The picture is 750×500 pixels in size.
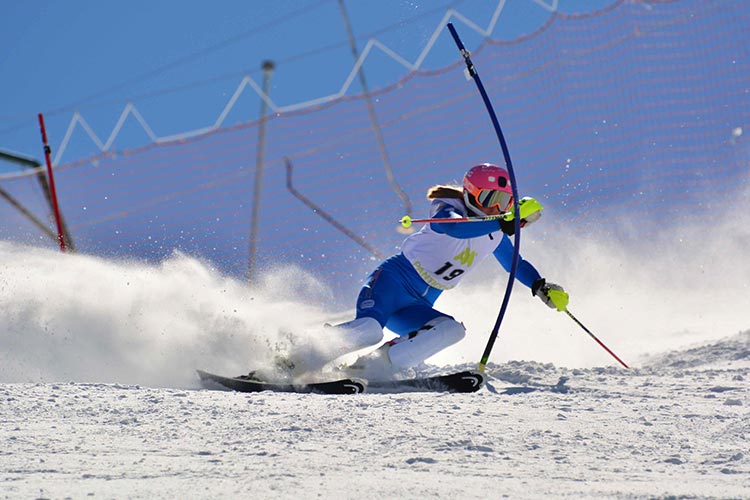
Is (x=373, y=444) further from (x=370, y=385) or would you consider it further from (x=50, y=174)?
(x=50, y=174)

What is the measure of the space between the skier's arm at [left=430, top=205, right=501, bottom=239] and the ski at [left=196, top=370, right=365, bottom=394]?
3.76ft

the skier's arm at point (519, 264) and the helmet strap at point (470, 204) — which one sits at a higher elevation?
the helmet strap at point (470, 204)

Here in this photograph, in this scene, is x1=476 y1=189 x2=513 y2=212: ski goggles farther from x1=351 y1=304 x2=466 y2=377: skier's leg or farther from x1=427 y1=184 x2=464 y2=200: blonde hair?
x1=351 y1=304 x2=466 y2=377: skier's leg

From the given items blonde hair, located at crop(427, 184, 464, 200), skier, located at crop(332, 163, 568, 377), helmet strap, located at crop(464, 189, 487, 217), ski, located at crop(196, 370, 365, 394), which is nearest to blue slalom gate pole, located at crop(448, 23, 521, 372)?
skier, located at crop(332, 163, 568, 377)

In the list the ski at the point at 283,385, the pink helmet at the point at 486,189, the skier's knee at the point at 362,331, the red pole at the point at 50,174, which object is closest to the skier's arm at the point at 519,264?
the pink helmet at the point at 486,189

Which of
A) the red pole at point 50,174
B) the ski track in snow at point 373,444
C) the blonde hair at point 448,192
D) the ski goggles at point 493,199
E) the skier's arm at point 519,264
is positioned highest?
the red pole at point 50,174

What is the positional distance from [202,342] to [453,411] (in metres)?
2.24

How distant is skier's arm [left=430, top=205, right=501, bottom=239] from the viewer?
5.42 metres

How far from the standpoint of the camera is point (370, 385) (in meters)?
5.00

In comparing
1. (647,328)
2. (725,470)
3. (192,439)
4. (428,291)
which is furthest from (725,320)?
(192,439)

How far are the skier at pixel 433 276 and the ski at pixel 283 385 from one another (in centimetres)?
47

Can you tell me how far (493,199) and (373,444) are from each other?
2511mm

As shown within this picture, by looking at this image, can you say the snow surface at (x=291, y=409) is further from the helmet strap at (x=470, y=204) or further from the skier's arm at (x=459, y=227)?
the helmet strap at (x=470, y=204)

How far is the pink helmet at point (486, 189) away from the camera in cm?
552
